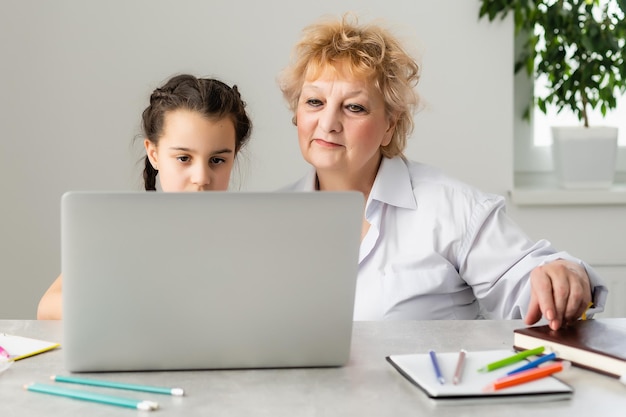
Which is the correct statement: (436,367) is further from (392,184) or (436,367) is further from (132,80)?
(132,80)

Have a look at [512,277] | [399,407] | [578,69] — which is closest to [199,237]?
[399,407]

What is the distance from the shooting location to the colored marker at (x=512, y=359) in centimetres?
106

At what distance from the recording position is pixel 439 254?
1800 mm

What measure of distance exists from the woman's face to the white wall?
3.55 ft

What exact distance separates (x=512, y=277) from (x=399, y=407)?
844mm

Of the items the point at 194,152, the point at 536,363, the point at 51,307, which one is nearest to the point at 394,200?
the point at 194,152

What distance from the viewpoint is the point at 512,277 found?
1.74 m

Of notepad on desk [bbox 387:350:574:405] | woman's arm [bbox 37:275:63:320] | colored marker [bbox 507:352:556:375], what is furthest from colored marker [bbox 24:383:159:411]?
woman's arm [bbox 37:275:63:320]

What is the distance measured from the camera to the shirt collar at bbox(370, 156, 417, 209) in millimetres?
1849

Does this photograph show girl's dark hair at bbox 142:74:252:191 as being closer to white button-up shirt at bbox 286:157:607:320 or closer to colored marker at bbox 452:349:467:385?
white button-up shirt at bbox 286:157:607:320

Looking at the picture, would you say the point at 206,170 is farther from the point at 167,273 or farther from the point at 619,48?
the point at 619,48

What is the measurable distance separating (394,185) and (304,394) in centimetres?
94

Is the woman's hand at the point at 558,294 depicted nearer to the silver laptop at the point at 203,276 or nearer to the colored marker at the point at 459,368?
the colored marker at the point at 459,368

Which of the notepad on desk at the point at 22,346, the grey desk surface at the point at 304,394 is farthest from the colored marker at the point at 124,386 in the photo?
the notepad on desk at the point at 22,346
